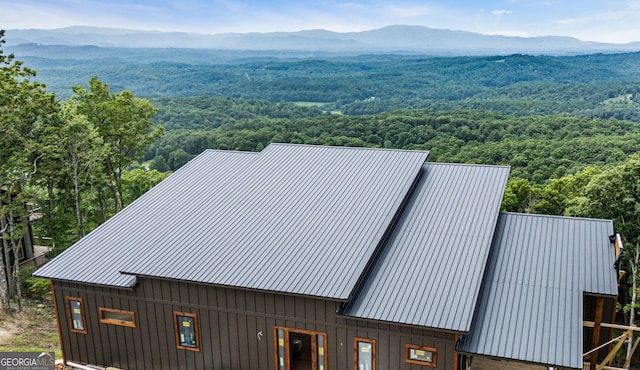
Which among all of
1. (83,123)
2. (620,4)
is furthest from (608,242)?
(620,4)

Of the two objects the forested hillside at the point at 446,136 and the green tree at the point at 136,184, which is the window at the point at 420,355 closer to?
the green tree at the point at 136,184

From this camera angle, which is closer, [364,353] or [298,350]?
[364,353]

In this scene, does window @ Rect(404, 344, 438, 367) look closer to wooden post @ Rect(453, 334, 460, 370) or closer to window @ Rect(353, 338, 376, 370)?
wooden post @ Rect(453, 334, 460, 370)

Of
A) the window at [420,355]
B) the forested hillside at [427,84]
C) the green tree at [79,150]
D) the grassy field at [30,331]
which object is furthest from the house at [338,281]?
the forested hillside at [427,84]

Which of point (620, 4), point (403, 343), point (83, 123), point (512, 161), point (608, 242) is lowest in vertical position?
point (512, 161)

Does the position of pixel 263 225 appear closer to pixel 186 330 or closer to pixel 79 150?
pixel 186 330

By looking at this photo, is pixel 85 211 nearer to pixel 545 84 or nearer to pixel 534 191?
pixel 534 191

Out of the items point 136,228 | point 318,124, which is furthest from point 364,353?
point 318,124
